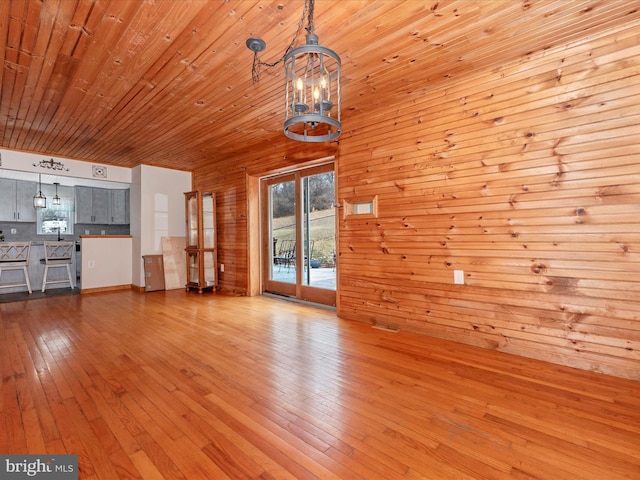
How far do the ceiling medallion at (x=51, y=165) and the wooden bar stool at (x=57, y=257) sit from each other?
146cm

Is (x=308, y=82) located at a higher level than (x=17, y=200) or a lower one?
higher

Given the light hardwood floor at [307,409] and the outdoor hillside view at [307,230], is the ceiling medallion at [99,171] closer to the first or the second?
the outdoor hillside view at [307,230]

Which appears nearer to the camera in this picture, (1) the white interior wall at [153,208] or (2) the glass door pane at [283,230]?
(2) the glass door pane at [283,230]

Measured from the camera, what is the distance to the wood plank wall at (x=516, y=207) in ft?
7.65

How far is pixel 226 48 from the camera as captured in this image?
2535mm

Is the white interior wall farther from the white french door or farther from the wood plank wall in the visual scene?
the wood plank wall

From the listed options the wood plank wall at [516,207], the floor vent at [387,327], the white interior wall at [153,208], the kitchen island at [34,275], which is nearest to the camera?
the wood plank wall at [516,207]

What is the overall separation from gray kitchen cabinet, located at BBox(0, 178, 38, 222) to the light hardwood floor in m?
5.25

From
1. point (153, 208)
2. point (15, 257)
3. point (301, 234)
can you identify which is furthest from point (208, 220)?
point (15, 257)

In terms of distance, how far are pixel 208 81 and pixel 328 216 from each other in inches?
92.4

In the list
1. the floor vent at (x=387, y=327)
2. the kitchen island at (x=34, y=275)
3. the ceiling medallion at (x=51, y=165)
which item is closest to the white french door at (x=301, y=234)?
the floor vent at (x=387, y=327)

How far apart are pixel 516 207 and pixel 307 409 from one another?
97.6 inches

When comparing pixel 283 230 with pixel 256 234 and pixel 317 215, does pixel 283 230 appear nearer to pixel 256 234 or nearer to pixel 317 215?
pixel 256 234

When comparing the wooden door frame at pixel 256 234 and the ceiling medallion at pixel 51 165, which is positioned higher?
the ceiling medallion at pixel 51 165
